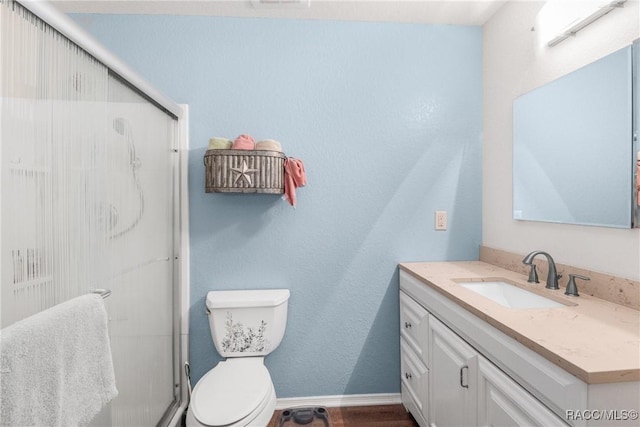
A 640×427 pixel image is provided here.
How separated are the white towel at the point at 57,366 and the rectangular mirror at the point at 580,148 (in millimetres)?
1801

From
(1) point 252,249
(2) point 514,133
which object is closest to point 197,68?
(1) point 252,249

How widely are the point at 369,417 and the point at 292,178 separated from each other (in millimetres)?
1440

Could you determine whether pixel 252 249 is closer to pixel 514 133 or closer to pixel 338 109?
pixel 338 109

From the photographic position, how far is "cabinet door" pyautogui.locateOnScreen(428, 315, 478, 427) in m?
1.16

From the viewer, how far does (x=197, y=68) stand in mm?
1869

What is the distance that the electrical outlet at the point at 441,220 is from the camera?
6.53 feet

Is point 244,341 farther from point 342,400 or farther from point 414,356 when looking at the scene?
point 414,356

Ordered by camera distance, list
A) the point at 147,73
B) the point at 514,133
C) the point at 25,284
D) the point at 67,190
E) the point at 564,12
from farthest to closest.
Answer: the point at 147,73, the point at 514,133, the point at 564,12, the point at 67,190, the point at 25,284

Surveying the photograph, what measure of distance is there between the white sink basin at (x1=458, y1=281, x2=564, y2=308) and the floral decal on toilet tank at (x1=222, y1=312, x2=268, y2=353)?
1.09 m

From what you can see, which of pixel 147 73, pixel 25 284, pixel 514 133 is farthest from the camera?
pixel 147 73

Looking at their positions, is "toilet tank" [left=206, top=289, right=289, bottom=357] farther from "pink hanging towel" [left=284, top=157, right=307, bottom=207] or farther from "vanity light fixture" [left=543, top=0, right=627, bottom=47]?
"vanity light fixture" [left=543, top=0, right=627, bottom=47]

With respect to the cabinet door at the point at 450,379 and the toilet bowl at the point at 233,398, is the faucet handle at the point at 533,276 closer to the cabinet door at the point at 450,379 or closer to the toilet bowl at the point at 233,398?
the cabinet door at the point at 450,379

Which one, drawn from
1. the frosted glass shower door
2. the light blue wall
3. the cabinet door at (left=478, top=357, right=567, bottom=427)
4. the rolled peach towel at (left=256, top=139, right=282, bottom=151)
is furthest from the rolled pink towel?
the cabinet door at (left=478, top=357, right=567, bottom=427)

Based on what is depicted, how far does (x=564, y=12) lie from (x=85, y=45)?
1.87 m
